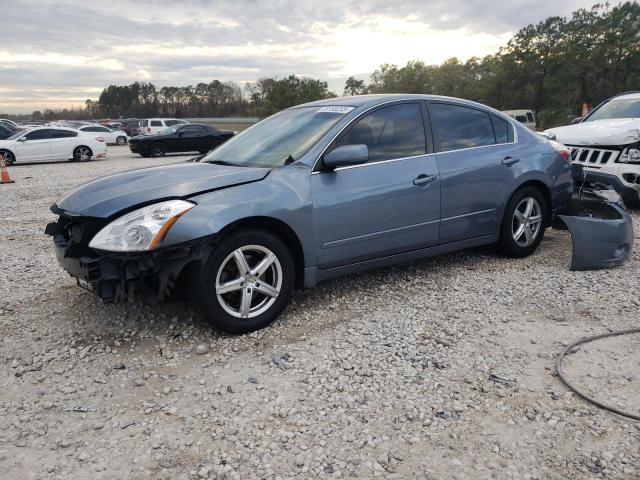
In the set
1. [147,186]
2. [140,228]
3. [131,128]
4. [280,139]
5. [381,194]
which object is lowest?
[140,228]

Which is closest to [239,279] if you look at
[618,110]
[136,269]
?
[136,269]

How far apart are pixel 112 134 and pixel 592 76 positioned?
41577mm

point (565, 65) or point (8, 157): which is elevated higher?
point (565, 65)

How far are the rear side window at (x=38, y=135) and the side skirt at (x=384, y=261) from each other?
18.6 meters

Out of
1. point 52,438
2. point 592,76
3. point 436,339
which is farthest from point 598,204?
point 592,76

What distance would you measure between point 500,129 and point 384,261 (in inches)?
78.6

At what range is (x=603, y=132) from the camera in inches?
315

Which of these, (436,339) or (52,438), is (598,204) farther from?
(52,438)

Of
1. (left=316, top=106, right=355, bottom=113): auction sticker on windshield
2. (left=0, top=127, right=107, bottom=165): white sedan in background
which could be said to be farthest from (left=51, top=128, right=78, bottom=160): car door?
(left=316, top=106, right=355, bottom=113): auction sticker on windshield

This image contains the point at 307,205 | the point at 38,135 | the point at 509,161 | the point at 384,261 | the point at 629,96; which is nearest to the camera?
the point at 307,205

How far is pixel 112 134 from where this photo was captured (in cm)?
3073

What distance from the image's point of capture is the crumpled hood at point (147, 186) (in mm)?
3609

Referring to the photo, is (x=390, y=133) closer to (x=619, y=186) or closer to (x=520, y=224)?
(x=520, y=224)

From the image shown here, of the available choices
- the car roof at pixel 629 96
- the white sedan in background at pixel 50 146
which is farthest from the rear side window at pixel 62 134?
the car roof at pixel 629 96
